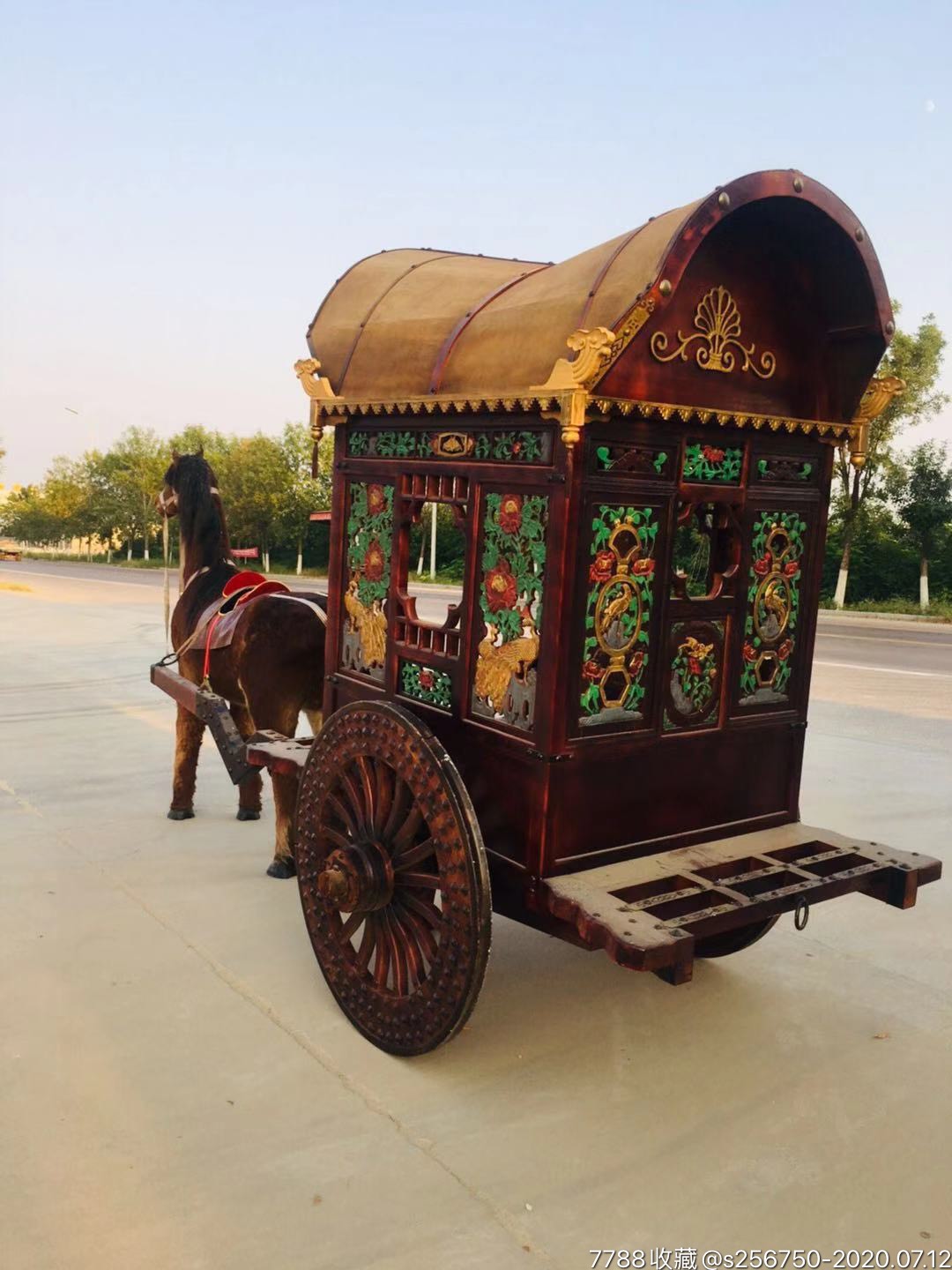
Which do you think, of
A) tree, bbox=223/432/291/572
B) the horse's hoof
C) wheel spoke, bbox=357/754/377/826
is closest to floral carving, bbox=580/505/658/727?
wheel spoke, bbox=357/754/377/826

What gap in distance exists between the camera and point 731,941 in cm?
391

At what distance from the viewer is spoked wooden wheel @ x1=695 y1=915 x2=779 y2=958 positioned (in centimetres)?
383

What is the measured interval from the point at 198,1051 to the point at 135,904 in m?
1.33

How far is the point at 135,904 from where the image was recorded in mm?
4383

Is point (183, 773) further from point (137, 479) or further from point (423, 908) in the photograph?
point (137, 479)

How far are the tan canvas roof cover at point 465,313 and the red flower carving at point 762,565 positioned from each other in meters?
1.06

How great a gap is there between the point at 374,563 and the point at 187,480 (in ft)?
7.82

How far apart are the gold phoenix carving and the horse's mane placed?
3.28 metres

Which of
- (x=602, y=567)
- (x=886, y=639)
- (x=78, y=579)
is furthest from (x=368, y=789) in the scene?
(x=78, y=579)

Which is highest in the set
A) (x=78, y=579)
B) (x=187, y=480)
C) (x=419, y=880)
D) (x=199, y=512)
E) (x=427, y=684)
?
(x=187, y=480)

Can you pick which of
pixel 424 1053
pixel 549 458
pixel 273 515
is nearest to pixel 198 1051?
pixel 424 1053

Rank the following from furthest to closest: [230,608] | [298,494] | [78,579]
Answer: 1. [298,494]
2. [78,579]
3. [230,608]

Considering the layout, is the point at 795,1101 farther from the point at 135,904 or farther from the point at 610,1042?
the point at 135,904

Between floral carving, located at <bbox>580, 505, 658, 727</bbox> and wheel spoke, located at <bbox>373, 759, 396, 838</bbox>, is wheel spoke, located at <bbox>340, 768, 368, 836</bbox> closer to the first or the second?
wheel spoke, located at <bbox>373, 759, 396, 838</bbox>
